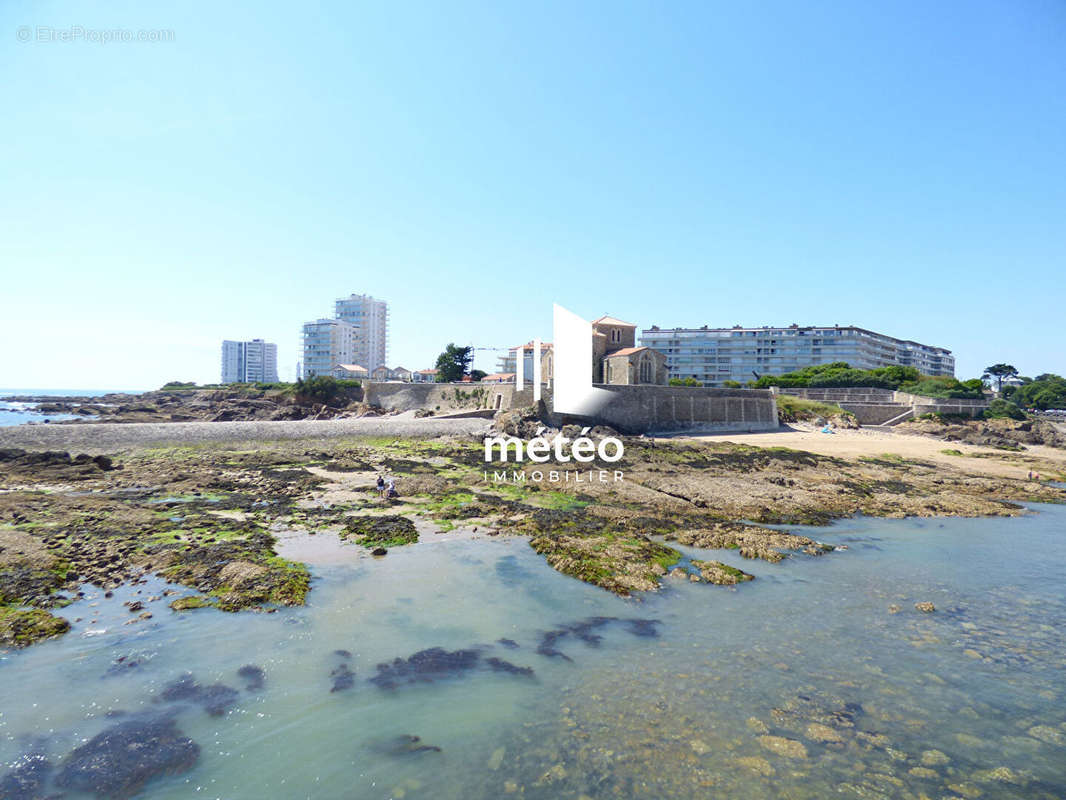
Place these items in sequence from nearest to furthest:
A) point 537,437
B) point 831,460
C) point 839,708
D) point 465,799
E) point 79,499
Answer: point 465,799, point 839,708, point 79,499, point 831,460, point 537,437

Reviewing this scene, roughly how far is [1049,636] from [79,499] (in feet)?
89.5

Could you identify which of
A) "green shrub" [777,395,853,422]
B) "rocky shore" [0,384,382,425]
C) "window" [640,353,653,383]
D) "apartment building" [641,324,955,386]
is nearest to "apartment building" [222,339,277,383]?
"rocky shore" [0,384,382,425]

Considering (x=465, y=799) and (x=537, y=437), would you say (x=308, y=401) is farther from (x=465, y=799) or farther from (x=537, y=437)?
(x=465, y=799)

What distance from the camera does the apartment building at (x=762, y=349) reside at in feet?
326

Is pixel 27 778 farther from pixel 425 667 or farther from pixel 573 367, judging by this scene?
pixel 573 367

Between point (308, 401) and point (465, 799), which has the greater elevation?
point (308, 401)

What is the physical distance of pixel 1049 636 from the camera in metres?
10.3

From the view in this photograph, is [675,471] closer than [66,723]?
No

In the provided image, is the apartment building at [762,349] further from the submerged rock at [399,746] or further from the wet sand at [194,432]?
the submerged rock at [399,746]

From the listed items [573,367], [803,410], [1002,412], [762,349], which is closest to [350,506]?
[573,367]

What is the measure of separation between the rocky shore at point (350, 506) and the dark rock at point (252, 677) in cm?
241

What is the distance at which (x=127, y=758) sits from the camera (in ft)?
20.9

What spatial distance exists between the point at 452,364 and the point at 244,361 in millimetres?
112550

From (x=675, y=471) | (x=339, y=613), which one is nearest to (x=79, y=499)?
(x=339, y=613)
